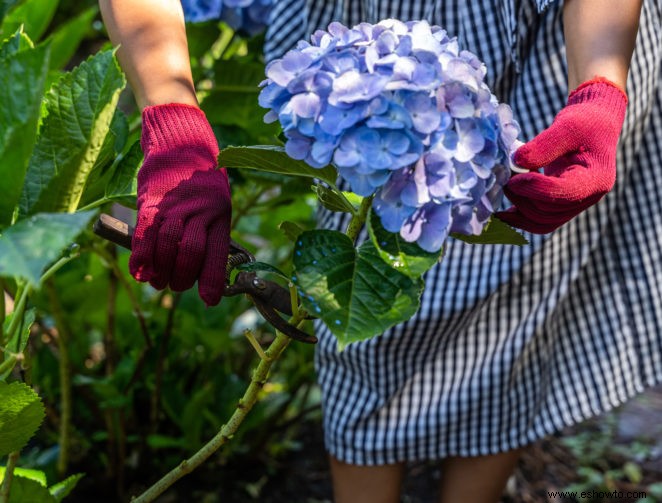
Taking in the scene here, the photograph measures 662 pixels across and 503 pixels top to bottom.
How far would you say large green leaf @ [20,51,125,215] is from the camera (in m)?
0.90

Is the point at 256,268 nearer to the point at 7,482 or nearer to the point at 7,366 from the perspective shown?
the point at 7,366

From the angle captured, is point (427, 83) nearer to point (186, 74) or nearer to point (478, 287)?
point (186, 74)

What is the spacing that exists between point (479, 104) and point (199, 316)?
118cm

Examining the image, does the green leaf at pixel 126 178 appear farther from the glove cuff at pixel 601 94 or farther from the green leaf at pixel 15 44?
the glove cuff at pixel 601 94

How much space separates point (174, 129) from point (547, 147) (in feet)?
1.53

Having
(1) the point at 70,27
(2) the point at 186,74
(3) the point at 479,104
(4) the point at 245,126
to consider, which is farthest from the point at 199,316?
(3) the point at 479,104

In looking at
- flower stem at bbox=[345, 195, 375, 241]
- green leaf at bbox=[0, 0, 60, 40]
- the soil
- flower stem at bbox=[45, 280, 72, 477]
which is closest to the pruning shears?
flower stem at bbox=[345, 195, 375, 241]

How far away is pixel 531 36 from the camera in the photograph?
146 cm

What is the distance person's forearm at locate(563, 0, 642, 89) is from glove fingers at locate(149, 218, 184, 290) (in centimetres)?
66

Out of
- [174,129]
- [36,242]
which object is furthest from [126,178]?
[36,242]

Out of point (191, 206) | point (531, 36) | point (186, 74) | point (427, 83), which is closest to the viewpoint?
point (427, 83)

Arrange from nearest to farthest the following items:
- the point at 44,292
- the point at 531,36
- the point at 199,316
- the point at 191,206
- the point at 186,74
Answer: the point at 191,206, the point at 186,74, the point at 531,36, the point at 44,292, the point at 199,316

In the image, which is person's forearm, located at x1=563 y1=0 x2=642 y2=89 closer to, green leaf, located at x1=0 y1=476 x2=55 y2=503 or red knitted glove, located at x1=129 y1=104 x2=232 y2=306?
red knitted glove, located at x1=129 y1=104 x2=232 y2=306

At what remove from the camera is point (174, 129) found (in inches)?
42.0
